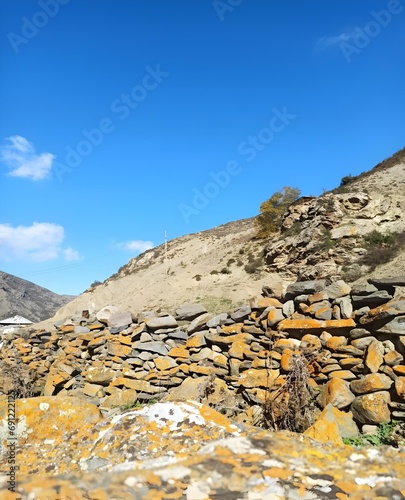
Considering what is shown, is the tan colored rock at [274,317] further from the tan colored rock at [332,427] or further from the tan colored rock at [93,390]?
the tan colored rock at [93,390]

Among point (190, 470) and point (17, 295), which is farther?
point (17, 295)

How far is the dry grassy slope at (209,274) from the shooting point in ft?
79.5

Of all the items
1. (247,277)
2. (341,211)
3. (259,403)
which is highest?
(341,211)

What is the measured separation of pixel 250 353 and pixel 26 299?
57273 millimetres

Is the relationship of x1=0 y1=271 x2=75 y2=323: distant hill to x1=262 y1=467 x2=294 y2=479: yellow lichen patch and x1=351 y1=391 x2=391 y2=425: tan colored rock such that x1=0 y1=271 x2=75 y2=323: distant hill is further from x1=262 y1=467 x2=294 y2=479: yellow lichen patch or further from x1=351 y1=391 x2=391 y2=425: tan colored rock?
x1=262 y1=467 x2=294 y2=479: yellow lichen patch

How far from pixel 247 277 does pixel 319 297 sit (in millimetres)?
22328

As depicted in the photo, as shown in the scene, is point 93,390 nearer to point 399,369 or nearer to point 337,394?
point 337,394

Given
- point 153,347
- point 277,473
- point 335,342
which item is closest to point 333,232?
point 153,347

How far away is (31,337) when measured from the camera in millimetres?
9102

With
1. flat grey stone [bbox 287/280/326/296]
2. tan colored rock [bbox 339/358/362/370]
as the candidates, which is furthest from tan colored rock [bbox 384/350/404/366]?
flat grey stone [bbox 287/280/326/296]

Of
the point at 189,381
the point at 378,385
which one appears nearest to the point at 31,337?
the point at 189,381

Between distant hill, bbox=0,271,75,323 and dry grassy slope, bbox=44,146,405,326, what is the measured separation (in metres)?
Answer: 13.1

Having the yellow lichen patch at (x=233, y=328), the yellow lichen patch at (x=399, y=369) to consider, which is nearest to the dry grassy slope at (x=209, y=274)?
the yellow lichen patch at (x=233, y=328)

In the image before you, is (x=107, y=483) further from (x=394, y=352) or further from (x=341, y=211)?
(x=341, y=211)
